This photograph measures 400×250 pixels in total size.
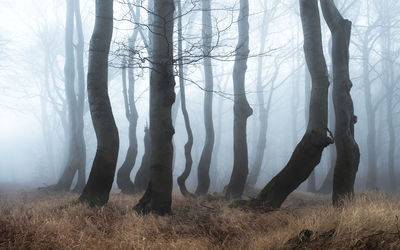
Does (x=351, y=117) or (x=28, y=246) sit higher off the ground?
(x=351, y=117)

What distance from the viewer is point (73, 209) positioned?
5.53 metres

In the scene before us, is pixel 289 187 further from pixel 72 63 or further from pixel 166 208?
pixel 72 63

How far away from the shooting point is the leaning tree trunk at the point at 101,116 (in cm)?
639

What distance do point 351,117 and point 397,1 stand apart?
60.6 feet

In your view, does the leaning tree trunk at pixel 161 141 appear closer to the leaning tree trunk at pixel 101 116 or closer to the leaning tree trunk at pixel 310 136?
the leaning tree trunk at pixel 101 116

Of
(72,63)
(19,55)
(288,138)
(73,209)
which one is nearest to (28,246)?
(73,209)

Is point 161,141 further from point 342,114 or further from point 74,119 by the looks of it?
point 74,119

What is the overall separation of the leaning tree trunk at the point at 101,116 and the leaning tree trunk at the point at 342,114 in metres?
4.32

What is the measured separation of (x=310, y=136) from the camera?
6.28 meters

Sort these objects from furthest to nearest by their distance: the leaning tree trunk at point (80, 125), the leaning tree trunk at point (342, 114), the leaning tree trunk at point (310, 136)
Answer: the leaning tree trunk at point (80, 125)
the leaning tree trunk at point (310, 136)
the leaning tree trunk at point (342, 114)

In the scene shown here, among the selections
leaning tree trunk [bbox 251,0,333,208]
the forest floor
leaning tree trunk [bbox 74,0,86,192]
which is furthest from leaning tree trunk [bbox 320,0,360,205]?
leaning tree trunk [bbox 74,0,86,192]

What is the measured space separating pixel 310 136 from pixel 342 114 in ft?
2.74

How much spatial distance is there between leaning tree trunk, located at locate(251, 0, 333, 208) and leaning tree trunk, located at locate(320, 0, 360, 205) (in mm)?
234

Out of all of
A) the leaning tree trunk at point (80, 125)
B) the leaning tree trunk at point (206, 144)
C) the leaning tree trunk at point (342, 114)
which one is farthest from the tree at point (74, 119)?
the leaning tree trunk at point (342, 114)
